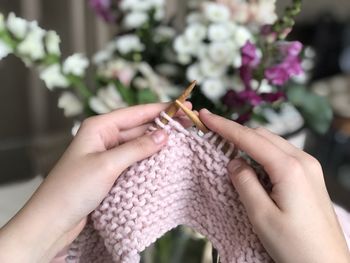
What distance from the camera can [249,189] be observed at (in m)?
0.52

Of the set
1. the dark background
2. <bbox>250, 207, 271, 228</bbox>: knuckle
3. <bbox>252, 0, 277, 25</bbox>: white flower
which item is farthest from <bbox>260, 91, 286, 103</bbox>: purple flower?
the dark background

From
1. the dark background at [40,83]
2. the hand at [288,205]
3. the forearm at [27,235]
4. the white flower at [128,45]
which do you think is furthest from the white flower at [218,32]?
the dark background at [40,83]

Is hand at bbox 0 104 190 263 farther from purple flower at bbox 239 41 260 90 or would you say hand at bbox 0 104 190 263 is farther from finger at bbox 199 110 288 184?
purple flower at bbox 239 41 260 90

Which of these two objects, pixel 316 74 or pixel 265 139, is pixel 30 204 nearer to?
pixel 265 139

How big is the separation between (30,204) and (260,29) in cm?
37

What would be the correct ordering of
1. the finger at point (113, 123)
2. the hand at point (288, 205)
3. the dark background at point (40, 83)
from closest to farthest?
1. the hand at point (288, 205)
2. the finger at point (113, 123)
3. the dark background at point (40, 83)

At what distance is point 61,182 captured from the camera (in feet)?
1.85

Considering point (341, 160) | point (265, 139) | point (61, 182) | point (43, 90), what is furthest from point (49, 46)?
point (43, 90)

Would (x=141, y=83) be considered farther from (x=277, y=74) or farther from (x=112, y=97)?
(x=277, y=74)

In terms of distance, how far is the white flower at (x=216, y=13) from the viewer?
71 cm

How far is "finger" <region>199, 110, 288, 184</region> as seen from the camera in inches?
20.0

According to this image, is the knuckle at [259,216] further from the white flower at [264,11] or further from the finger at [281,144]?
the white flower at [264,11]

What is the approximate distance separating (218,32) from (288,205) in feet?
0.95

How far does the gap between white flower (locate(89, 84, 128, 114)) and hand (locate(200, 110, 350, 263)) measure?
9.3 inches
